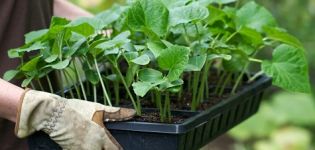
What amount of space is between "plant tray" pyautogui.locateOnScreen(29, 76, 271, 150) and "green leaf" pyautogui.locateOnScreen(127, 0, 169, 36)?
0.19 meters

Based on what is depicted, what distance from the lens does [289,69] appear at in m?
1.65

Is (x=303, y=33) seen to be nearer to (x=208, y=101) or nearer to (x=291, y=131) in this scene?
(x=291, y=131)

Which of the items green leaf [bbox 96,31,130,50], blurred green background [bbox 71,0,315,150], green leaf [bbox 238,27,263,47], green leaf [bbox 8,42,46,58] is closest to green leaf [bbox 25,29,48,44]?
green leaf [bbox 8,42,46,58]

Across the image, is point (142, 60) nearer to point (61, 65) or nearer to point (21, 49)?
point (61, 65)

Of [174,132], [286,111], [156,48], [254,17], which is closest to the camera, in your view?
[174,132]

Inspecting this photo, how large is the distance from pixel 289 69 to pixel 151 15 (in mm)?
375

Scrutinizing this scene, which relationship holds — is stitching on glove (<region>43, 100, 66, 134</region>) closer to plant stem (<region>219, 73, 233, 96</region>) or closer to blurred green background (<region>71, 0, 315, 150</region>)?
plant stem (<region>219, 73, 233, 96</region>)

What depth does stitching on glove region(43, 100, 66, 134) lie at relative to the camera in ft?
4.52

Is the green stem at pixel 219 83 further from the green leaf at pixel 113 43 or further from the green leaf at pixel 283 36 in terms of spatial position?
the green leaf at pixel 113 43

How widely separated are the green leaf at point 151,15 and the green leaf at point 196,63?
90 millimetres

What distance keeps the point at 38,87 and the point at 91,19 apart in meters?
0.22

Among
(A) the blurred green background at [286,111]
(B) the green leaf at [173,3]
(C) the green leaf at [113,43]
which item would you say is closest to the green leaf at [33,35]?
(C) the green leaf at [113,43]

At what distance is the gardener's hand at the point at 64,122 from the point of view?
1.37 metres

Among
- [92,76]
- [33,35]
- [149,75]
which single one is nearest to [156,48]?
[149,75]
